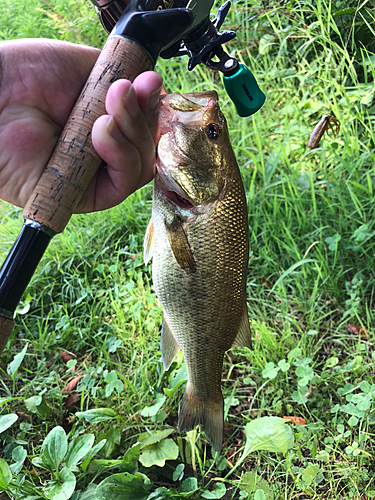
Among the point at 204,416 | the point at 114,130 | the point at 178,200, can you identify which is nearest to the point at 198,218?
the point at 178,200

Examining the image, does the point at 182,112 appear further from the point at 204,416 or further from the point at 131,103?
the point at 204,416

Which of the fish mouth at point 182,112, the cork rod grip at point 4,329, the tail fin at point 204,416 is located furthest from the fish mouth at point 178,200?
the tail fin at point 204,416

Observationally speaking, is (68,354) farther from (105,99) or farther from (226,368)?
(105,99)

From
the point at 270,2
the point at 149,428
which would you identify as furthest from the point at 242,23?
the point at 149,428

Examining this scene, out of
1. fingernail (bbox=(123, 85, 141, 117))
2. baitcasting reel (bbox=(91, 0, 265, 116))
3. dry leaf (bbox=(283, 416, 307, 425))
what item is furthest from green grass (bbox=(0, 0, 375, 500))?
fingernail (bbox=(123, 85, 141, 117))

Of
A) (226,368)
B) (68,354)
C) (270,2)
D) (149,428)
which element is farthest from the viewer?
(270,2)

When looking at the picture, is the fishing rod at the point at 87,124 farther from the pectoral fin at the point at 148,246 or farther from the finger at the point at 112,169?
the pectoral fin at the point at 148,246
